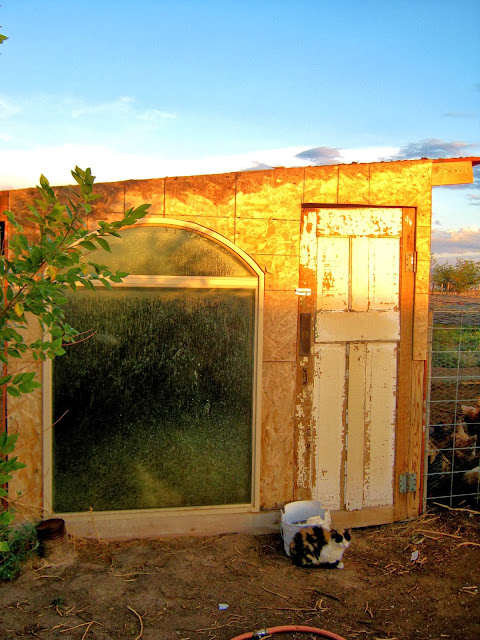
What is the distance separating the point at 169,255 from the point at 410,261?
7.06 ft

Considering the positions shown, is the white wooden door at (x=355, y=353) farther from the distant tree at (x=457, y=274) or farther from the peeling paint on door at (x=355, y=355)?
the distant tree at (x=457, y=274)

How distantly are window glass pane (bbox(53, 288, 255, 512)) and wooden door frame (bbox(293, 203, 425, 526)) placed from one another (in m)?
0.45

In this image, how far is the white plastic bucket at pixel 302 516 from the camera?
478 cm

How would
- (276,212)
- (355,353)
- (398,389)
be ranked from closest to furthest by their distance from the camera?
(276,212) → (355,353) → (398,389)

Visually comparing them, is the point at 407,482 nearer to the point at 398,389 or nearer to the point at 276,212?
the point at 398,389

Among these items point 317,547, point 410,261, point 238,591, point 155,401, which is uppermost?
point 410,261

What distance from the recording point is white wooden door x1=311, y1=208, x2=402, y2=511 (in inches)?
205

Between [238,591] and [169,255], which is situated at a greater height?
[169,255]

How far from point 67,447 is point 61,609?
1.27 meters

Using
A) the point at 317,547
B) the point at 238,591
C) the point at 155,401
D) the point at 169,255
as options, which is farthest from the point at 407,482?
the point at 169,255

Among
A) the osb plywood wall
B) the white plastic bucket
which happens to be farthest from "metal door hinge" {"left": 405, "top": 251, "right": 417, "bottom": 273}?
the white plastic bucket

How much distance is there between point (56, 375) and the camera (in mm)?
4793

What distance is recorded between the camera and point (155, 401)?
4.98 meters

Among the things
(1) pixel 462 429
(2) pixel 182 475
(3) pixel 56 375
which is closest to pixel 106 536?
(2) pixel 182 475
